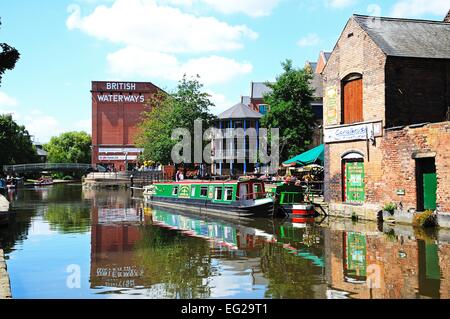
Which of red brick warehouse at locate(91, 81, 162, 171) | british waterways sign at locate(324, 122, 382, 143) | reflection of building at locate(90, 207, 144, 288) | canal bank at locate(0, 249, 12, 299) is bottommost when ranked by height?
reflection of building at locate(90, 207, 144, 288)

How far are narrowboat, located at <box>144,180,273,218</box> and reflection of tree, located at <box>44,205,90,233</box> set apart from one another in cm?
532

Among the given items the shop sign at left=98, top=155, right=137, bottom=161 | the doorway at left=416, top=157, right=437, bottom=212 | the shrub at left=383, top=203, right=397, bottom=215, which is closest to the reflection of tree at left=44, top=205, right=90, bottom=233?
the shrub at left=383, top=203, right=397, bottom=215

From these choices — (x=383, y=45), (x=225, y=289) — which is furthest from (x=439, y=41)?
(x=225, y=289)

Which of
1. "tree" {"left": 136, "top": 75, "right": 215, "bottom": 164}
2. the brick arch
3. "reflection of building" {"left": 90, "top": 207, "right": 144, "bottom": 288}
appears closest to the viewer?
"reflection of building" {"left": 90, "top": 207, "right": 144, "bottom": 288}

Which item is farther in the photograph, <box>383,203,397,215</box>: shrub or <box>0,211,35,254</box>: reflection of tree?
<box>383,203,397,215</box>: shrub

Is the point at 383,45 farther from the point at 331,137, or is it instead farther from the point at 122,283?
the point at 122,283

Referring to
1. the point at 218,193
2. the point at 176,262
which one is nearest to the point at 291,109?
the point at 218,193

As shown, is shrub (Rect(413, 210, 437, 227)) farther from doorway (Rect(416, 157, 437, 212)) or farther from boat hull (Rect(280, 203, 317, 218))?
boat hull (Rect(280, 203, 317, 218))

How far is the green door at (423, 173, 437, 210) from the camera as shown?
56.5 feet

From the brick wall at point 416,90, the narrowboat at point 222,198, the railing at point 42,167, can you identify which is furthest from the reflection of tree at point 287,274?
the railing at point 42,167

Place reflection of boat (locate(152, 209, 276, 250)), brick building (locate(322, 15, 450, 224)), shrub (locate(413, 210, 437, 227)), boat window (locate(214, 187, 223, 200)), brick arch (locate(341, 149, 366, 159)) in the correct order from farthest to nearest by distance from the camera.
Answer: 1. boat window (locate(214, 187, 223, 200))
2. brick arch (locate(341, 149, 366, 159))
3. brick building (locate(322, 15, 450, 224))
4. shrub (locate(413, 210, 437, 227))
5. reflection of boat (locate(152, 209, 276, 250))

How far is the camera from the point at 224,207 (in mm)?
23828

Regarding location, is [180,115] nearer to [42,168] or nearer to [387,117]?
[387,117]
